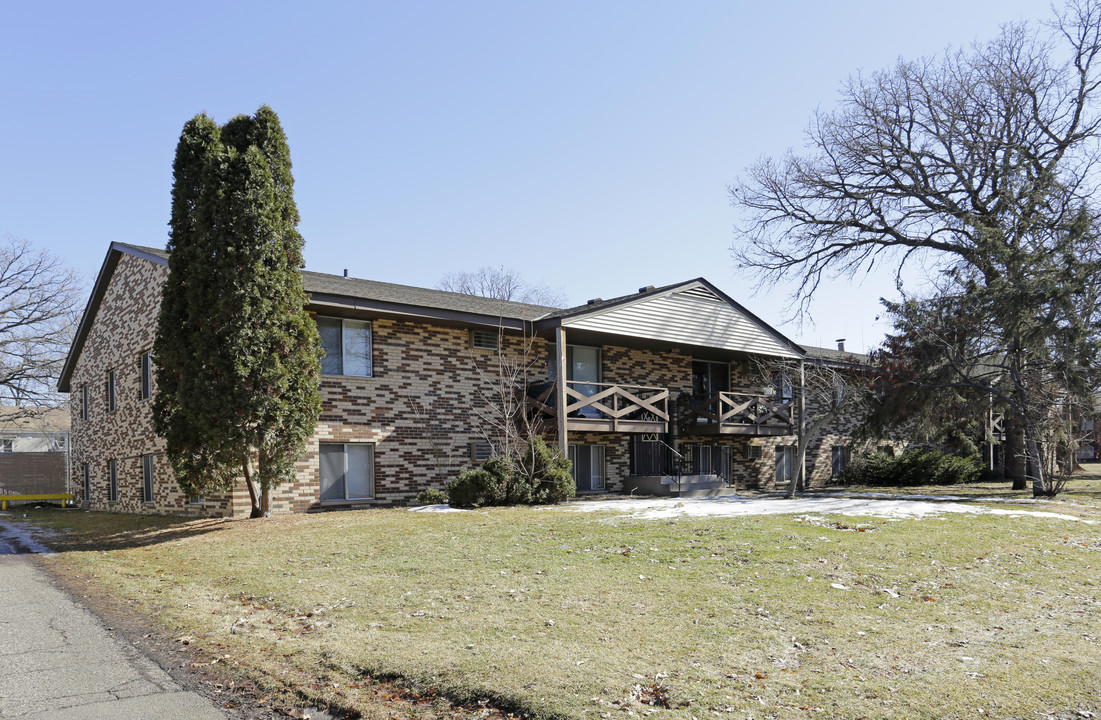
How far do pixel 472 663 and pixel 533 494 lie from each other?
11092 mm

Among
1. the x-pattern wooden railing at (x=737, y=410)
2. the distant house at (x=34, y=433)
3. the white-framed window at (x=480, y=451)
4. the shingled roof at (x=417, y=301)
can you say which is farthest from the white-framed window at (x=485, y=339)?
the distant house at (x=34, y=433)

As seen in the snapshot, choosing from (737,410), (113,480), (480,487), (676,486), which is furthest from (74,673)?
(113,480)

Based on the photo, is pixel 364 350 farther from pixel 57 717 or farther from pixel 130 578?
pixel 57 717

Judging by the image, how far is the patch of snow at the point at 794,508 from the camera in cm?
1441

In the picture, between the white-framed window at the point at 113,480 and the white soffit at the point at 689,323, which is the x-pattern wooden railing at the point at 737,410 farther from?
the white-framed window at the point at 113,480

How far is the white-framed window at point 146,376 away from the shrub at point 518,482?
28.2 feet

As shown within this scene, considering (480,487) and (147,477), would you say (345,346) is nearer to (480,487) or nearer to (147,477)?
(480,487)

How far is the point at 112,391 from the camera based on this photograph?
23.5 metres

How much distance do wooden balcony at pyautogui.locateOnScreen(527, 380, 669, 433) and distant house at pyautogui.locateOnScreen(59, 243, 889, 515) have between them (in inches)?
2.4

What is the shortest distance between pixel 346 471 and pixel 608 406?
24.3 feet

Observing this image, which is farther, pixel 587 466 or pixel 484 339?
pixel 587 466

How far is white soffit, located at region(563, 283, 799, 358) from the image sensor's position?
67.9 ft

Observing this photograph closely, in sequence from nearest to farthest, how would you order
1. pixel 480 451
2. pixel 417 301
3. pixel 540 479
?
pixel 540 479 < pixel 417 301 < pixel 480 451

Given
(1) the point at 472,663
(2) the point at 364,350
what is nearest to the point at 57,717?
(1) the point at 472,663
